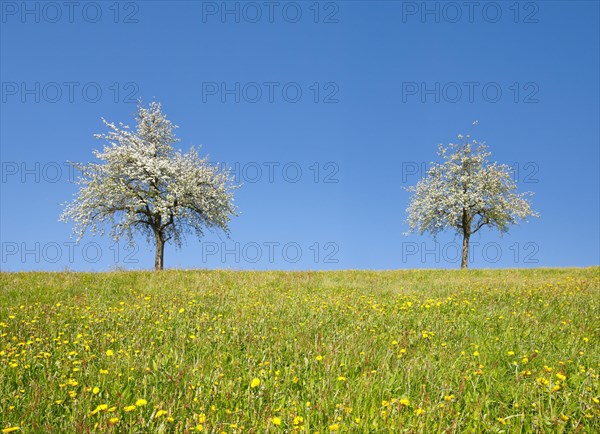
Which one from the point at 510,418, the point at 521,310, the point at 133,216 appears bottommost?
the point at 510,418

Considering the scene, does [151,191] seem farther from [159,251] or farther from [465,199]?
[465,199]

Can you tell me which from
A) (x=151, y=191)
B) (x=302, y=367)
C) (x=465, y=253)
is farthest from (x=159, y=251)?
(x=302, y=367)

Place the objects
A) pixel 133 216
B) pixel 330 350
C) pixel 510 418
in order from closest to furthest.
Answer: pixel 510 418
pixel 330 350
pixel 133 216

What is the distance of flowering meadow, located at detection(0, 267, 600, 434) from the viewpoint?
423 cm

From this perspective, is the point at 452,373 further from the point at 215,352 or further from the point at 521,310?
the point at 521,310

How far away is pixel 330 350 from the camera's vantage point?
6176 millimetres

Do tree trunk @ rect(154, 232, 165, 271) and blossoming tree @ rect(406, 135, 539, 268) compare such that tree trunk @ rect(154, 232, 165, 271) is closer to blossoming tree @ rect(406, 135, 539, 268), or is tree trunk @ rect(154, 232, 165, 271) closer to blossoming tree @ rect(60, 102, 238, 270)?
blossoming tree @ rect(60, 102, 238, 270)

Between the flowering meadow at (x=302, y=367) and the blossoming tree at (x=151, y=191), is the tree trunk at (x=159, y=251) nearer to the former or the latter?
the blossoming tree at (x=151, y=191)

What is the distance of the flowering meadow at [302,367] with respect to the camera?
167 inches

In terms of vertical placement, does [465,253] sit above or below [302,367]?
above

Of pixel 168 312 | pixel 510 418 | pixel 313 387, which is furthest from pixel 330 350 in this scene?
pixel 168 312

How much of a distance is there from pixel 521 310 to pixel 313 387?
6609mm

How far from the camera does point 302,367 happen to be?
562 centimetres

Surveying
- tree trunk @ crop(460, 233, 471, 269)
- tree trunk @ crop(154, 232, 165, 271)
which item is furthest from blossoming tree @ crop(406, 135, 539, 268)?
tree trunk @ crop(154, 232, 165, 271)
